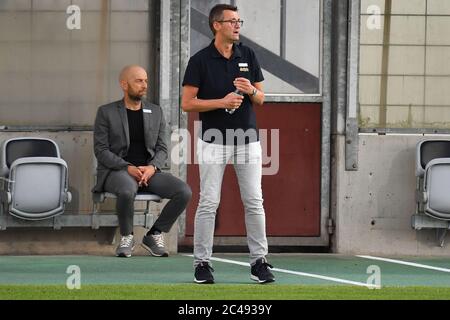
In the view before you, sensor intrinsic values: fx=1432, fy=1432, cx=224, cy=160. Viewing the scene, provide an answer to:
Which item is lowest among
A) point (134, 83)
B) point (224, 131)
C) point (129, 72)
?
point (224, 131)

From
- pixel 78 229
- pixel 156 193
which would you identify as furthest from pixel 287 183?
pixel 78 229

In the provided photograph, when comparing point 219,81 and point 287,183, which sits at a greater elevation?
point 219,81

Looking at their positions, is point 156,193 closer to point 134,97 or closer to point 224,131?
point 134,97

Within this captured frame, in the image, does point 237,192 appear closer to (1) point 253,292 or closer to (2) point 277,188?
(2) point 277,188

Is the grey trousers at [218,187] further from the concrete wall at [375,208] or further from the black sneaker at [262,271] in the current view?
the concrete wall at [375,208]

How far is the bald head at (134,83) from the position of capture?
1341 cm

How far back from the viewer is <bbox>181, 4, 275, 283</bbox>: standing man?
1098 cm

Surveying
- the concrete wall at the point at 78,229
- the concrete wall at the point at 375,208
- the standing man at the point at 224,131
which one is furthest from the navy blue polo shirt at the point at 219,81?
the concrete wall at the point at 375,208

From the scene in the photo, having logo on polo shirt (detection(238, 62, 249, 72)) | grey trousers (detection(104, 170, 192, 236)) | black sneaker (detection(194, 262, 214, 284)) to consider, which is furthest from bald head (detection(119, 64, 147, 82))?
black sneaker (detection(194, 262, 214, 284))

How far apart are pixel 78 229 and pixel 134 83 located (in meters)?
1.70

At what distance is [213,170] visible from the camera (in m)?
11.0

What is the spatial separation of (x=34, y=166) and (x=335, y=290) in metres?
3.94

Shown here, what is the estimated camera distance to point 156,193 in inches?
524

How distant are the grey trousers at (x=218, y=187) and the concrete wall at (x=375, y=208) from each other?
3.58 meters
